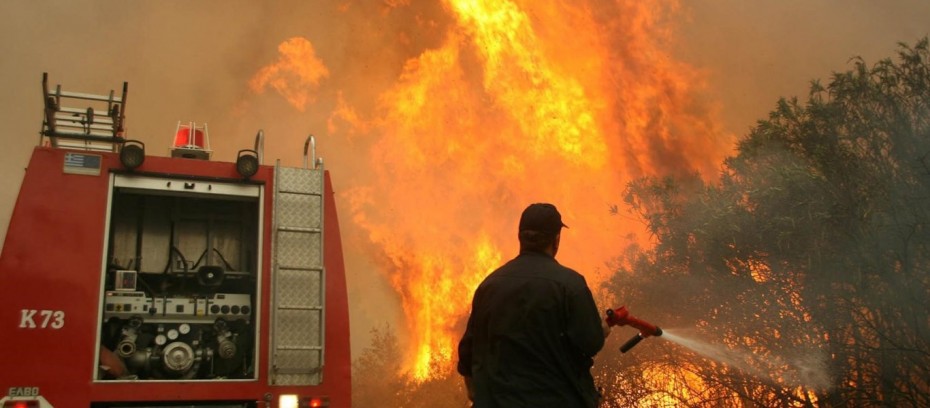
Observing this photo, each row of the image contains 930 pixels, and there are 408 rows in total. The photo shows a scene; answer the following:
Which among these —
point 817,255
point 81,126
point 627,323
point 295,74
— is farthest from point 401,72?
point 627,323

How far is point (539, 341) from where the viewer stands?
3.71 meters

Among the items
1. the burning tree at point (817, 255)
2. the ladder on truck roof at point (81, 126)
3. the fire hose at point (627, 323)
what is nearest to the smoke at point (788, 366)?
the burning tree at point (817, 255)

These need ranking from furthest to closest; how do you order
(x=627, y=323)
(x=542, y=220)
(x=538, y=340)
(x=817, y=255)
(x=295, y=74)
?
1. (x=295, y=74)
2. (x=817, y=255)
3. (x=627, y=323)
4. (x=542, y=220)
5. (x=538, y=340)

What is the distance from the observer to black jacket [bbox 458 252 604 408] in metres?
3.67

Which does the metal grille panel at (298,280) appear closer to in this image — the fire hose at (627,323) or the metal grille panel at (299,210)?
the metal grille panel at (299,210)

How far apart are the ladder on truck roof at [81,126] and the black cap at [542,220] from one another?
472cm

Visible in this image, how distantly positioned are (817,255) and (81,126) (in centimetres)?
1015

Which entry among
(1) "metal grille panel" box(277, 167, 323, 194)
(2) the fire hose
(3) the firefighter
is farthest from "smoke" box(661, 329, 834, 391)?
(3) the firefighter

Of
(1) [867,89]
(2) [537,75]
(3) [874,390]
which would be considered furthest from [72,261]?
(2) [537,75]

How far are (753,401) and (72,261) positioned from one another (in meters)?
11.0

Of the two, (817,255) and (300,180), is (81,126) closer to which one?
(300,180)

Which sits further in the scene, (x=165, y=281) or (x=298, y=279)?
(x=165, y=281)

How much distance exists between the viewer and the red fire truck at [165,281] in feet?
21.4

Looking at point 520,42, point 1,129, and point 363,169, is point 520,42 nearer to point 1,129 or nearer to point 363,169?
point 363,169
